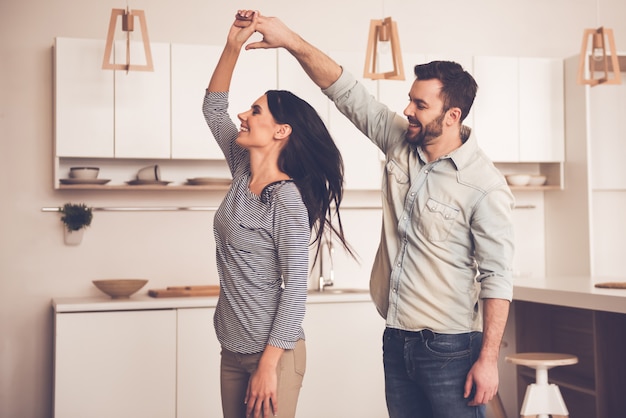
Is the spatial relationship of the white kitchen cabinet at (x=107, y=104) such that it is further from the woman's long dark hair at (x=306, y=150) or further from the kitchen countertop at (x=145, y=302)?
the woman's long dark hair at (x=306, y=150)

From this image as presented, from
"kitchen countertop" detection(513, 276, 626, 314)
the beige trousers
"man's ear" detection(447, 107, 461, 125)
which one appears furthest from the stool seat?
the beige trousers

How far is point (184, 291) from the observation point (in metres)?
4.49

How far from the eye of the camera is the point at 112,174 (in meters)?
4.78

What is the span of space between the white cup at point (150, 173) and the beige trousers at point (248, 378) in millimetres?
2598

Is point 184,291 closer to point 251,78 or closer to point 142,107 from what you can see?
point 142,107

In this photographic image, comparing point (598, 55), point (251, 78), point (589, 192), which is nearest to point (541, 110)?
point (589, 192)

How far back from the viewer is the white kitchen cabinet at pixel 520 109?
5.17 meters

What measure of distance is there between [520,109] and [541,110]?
6.2 inches

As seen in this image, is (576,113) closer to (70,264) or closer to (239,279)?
(70,264)

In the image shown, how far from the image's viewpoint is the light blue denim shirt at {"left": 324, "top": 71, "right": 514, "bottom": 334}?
2211 mm

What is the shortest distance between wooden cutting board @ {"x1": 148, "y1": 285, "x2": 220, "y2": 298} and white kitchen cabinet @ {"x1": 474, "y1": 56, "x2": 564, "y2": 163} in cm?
192

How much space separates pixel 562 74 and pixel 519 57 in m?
0.30

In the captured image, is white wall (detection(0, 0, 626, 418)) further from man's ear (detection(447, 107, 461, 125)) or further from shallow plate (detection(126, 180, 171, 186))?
man's ear (detection(447, 107, 461, 125))

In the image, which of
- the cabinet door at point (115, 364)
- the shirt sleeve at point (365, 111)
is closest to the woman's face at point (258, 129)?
the shirt sleeve at point (365, 111)
